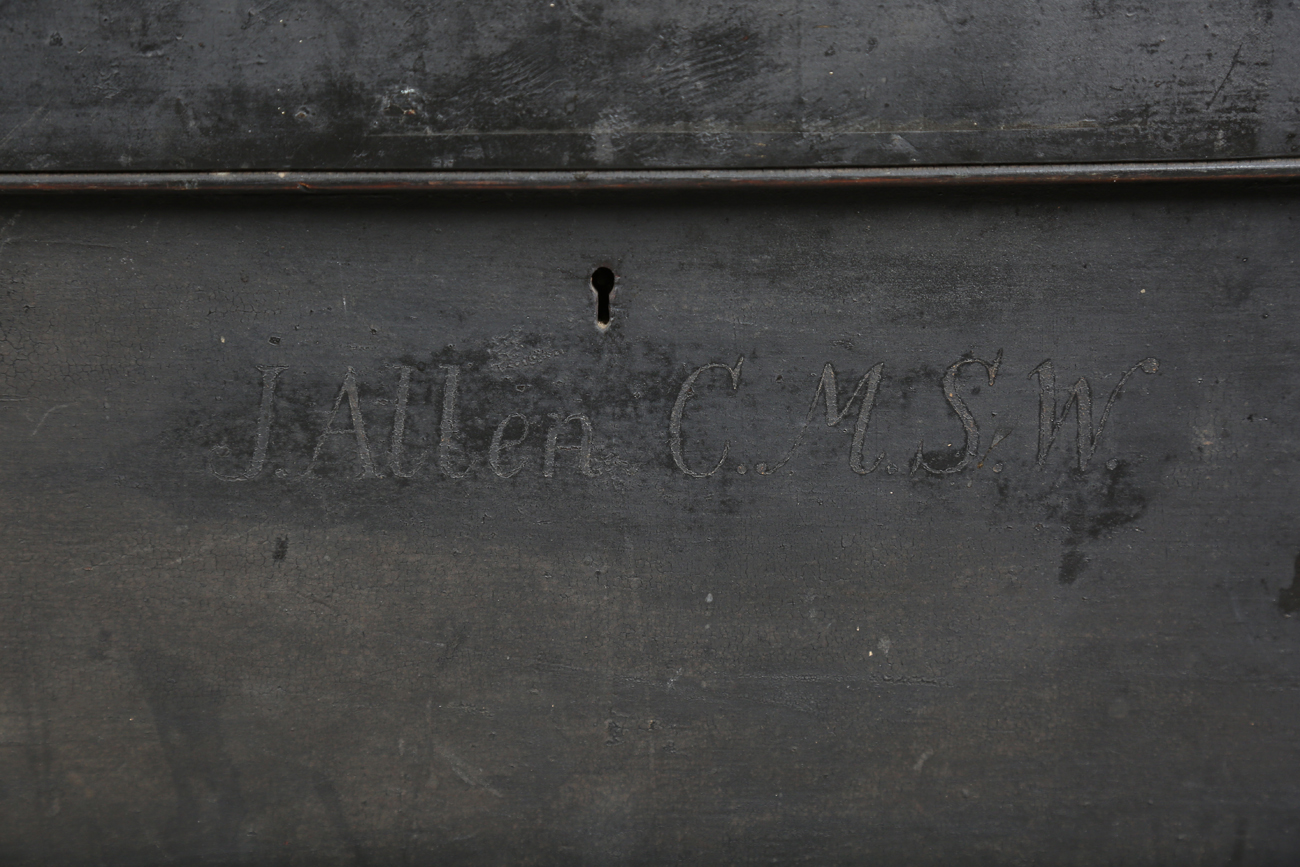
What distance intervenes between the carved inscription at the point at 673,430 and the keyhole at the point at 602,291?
35 centimetres

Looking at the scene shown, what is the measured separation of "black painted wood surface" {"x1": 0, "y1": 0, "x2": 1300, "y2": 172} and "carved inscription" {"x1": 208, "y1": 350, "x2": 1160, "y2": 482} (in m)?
0.72

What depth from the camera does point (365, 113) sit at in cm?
197

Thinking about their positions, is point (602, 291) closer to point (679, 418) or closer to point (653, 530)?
point (679, 418)

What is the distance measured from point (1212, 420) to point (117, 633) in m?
3.88

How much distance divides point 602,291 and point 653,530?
0.86 meters

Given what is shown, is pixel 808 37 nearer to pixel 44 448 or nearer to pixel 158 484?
pixel 158 484

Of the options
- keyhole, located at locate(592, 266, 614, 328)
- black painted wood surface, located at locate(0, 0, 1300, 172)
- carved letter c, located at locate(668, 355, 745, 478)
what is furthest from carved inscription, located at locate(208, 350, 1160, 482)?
black painted wood surface, located at locate(0, 0, 1300, 172)

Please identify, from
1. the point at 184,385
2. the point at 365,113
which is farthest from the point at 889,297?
the point at 184,385

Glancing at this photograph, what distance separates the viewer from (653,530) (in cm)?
206

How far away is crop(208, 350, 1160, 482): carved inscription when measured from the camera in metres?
2.03

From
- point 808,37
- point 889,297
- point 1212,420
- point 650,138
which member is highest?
point 808,37

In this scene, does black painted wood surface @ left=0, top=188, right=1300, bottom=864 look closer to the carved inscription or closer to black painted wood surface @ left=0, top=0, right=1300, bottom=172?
the carved inscription

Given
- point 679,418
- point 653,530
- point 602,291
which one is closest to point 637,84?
point 602,291

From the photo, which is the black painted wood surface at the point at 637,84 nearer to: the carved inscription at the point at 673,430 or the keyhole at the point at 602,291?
the keyhole at the point at 602,291
